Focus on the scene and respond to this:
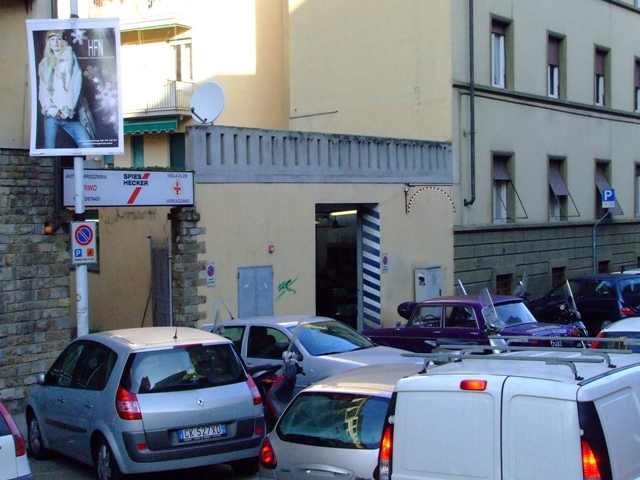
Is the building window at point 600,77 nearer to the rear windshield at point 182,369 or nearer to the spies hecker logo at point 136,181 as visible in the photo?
the spies hecker logo at point 136,181

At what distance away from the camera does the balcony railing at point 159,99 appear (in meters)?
27.5

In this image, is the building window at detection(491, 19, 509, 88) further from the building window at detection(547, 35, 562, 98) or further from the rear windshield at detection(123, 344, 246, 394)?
the rear windshield at detection(123, 344, 246, 394)

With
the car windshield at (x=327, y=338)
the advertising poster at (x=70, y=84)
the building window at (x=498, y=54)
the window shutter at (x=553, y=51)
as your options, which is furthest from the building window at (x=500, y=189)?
the advertising poster at (x=70, y=84)

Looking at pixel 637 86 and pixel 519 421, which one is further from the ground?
pixel 637 86

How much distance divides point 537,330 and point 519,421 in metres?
9.21

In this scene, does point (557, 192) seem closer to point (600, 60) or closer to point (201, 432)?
point (600, 60)

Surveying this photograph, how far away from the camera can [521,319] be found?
46.2 feet

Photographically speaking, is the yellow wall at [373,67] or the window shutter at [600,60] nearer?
the yellow wall at [373,67]

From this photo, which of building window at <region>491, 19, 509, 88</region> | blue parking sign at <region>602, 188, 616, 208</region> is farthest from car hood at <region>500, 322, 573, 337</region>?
blue parking sign at <region>602, 188, 616, 208</region>

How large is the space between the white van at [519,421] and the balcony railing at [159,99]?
907 inches

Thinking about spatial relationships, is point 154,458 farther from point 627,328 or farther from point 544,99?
point 544,99

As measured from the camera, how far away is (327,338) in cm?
1168

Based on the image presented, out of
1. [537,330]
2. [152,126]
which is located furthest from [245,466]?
[152,126]

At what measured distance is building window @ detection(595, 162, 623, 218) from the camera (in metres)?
29.0
